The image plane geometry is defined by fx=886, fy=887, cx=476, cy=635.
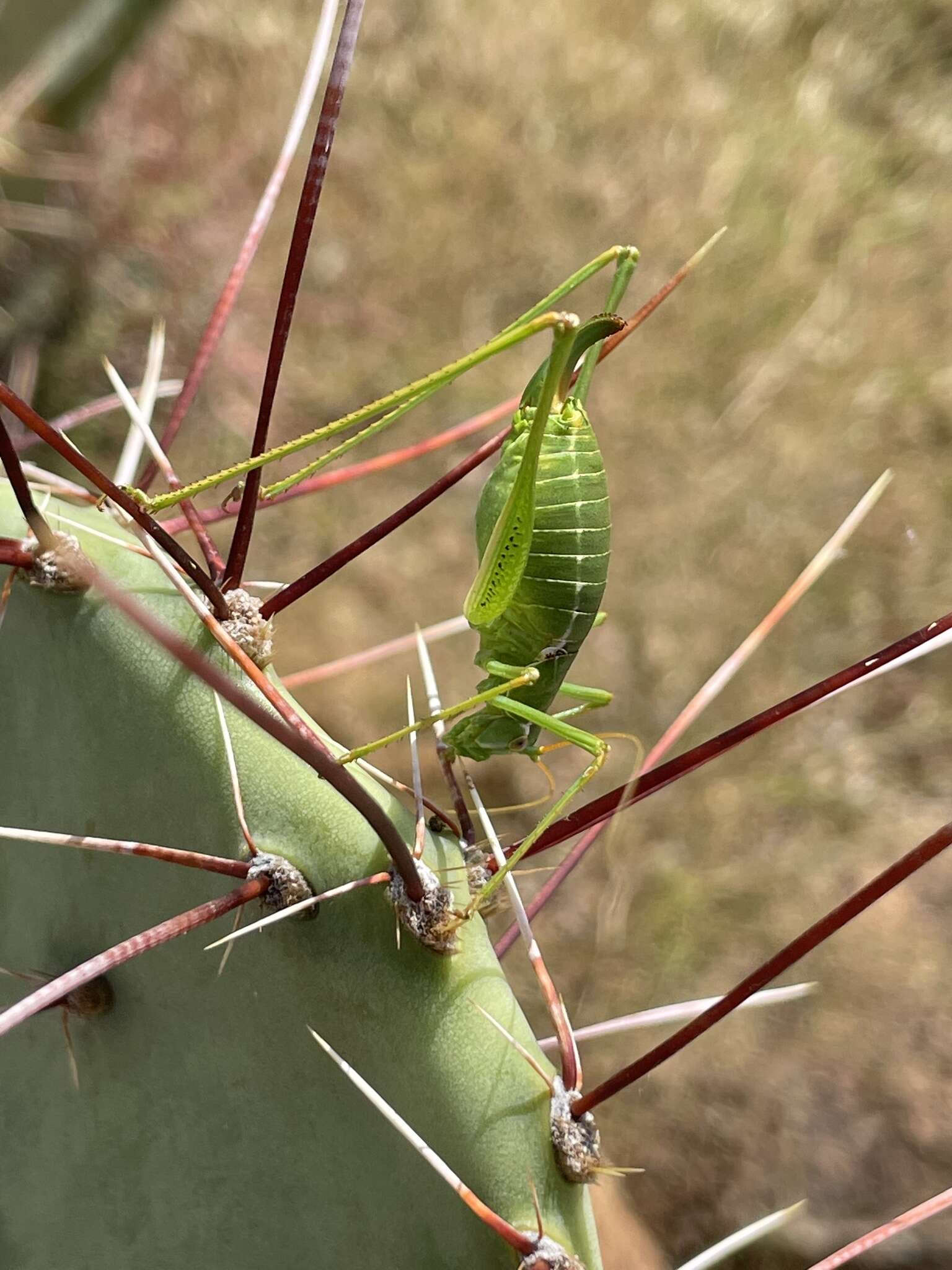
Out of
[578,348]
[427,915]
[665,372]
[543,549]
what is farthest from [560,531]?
[665,372]

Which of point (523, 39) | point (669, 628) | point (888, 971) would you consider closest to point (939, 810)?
point (888, 971)

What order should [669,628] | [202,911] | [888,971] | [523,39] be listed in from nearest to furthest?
[202,911]
[888,971]
[669,628]
[523,39]

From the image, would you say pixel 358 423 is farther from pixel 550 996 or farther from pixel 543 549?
pixel 550 996

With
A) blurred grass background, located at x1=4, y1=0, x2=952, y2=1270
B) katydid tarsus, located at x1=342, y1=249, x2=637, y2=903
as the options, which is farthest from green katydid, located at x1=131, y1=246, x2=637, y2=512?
blurred grass background, located at x1=4, y1=0, x2=952, y2=1270

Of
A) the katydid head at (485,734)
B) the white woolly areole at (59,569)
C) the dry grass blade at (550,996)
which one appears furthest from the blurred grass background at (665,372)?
the white woolly areole at (59,569)

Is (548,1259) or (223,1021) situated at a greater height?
(223,1021)

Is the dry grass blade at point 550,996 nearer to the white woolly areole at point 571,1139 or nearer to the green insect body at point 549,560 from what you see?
the white woolly areole at point 571,1139

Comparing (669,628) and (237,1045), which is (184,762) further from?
(669,628)
